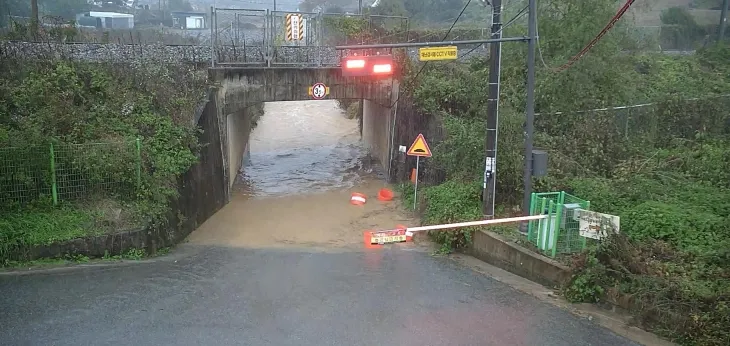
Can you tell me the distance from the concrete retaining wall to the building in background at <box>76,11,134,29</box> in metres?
44.3

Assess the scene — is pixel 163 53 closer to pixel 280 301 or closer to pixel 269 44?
pixel 269 44

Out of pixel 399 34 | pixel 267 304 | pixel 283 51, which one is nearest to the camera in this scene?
pixel 267 304

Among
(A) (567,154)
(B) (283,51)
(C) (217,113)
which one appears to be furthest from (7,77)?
(A) (567,154)

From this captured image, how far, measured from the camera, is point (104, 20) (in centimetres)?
5547

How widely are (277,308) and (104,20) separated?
53411 mm

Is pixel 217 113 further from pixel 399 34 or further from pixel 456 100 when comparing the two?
pixel 399 34

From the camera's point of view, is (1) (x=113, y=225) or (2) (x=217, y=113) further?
(2) (x=217, y=113)

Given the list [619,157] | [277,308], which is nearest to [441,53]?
[277,308]

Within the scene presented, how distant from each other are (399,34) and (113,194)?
19.0 meters

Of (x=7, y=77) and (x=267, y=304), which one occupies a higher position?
(x=7, y=77)

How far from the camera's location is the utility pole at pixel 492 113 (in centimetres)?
1345

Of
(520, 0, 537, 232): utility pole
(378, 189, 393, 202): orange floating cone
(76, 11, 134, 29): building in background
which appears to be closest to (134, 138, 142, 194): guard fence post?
(520, 0, 537, 232): utility pole

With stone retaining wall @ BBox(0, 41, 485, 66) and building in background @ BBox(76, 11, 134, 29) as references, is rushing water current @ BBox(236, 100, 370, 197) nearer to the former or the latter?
stone retaining wall @ BBox(0, 41, 485, 66)

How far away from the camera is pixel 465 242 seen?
14.5 metres
